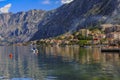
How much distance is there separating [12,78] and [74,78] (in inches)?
638

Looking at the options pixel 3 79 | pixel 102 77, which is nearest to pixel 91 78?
pixel 102 77

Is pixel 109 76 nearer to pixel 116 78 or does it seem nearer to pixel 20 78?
pixel 116 78

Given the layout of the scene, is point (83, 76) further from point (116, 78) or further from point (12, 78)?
point (12, 78)

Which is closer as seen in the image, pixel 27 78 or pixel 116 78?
pixel 116 78

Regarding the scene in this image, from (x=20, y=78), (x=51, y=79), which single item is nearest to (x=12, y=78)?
(x=20, y=78)

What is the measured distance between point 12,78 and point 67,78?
14525 millimetres

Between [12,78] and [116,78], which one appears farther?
[12,78]

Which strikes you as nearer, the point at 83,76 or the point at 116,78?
the point at 116,78

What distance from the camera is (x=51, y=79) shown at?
83.2 m

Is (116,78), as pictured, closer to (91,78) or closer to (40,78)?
(91,78)

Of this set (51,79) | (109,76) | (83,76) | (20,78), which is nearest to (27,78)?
(20,78)

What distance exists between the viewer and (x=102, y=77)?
85188 millimetres

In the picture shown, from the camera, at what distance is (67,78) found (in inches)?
3302

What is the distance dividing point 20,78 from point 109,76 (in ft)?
74.4
